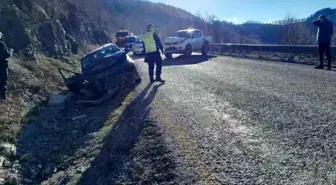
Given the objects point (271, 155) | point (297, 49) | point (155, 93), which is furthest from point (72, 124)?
point (297, 49)

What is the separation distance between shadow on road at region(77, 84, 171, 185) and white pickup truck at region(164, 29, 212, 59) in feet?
45.1

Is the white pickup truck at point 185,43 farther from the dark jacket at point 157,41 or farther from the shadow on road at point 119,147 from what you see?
the shadow on road at point 119,147

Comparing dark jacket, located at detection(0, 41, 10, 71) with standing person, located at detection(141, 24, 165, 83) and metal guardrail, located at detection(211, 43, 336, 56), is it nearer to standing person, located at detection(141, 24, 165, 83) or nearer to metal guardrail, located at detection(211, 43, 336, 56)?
standing person, located at detection(141, 24, 165, 83)

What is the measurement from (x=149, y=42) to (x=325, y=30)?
627 centimetres

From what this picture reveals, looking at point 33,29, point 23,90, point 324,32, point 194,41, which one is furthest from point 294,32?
point 23,90

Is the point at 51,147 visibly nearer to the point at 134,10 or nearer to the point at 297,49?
the point at 297,49

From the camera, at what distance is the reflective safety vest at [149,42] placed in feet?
34.6

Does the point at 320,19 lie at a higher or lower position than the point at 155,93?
higher

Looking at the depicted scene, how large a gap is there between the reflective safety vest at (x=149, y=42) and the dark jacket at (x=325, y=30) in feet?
19.6

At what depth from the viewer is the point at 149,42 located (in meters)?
10.6

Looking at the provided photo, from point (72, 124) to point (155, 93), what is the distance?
8.20 feet

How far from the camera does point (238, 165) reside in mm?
3910

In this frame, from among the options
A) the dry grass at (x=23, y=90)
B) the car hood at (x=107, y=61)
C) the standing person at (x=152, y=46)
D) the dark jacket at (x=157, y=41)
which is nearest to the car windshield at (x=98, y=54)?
the car hood at (x=107, y=61)

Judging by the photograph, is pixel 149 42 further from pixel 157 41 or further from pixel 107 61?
pixel 107 61
